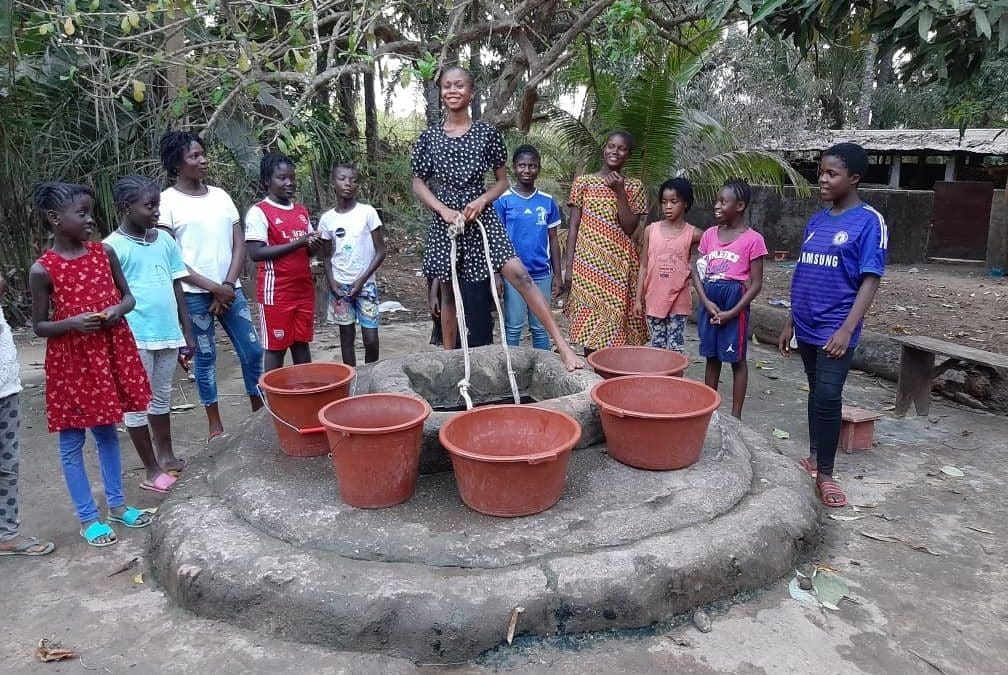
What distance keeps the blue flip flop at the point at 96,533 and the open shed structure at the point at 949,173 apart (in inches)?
415

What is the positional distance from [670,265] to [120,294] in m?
2.92

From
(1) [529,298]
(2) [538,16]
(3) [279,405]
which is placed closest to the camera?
(3) [279,405]

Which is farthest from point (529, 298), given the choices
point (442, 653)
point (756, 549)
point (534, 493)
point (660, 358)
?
point (442, 653)

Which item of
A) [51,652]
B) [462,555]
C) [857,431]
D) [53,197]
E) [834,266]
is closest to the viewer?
[51,652]

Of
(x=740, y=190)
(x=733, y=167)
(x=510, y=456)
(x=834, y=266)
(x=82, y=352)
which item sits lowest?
(x=510, y=456)

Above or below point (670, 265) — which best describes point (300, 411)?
below

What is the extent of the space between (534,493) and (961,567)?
5.86ft

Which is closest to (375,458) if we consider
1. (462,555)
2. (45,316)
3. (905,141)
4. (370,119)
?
(462,555)

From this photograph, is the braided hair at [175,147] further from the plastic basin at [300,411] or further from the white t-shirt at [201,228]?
the plastic basin at [300,411]

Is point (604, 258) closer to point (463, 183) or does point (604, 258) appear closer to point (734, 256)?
point (734, 256)

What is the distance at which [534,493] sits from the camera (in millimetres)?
2590

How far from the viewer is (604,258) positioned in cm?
438

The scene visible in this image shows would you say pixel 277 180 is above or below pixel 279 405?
above

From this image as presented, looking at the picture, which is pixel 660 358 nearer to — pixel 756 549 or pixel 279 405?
pixel 756 549
